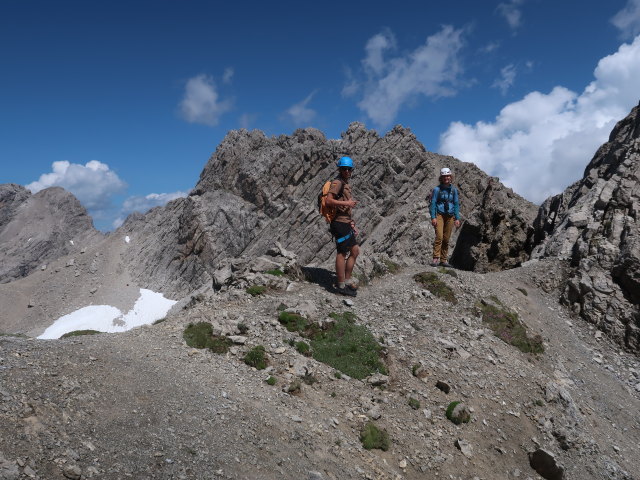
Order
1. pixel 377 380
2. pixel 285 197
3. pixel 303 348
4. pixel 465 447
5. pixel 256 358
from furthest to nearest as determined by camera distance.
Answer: pixel 285 197
pixel 303 348
pixel 377 380
pixel 256 358
pixel 465 447

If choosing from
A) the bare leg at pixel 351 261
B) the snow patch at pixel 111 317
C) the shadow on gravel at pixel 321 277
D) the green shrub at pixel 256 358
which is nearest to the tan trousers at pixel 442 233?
the shadow on gravel at pixel 321 277

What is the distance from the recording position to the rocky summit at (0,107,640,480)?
8.62 meters

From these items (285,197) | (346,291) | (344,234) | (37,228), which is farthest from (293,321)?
(37,228)

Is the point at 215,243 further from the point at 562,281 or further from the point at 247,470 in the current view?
the point at 247,470

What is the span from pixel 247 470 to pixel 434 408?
6617mm

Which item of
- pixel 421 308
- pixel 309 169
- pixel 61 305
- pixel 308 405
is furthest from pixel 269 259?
pixel 61 305

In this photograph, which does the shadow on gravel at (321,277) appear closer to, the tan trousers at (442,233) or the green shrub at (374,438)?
the tan trousers at (442,233)

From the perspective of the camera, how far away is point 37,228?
143m

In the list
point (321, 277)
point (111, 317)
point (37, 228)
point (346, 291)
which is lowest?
point (346, 291)

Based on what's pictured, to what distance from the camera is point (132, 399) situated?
31.6 ft

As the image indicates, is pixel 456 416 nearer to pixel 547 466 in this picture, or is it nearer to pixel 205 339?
pixel 547 466

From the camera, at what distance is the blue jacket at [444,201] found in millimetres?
23828

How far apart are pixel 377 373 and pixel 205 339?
5554 mm

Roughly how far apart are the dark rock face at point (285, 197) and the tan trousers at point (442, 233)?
45940 millimetres
